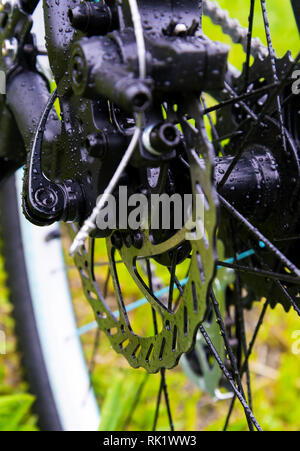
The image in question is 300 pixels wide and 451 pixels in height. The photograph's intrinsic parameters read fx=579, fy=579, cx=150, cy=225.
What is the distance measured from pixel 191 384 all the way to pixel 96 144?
3.77 feet

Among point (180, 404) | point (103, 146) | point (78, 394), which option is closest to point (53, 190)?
point (103, 146)

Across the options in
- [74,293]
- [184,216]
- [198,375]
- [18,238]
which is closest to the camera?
[184,216]

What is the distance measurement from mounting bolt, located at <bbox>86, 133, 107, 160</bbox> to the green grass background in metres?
0.76

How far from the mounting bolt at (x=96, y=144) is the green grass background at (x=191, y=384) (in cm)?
76

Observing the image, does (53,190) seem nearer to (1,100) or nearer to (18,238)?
(1,100)

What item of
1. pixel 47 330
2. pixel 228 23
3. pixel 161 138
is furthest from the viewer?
pixel 47 330

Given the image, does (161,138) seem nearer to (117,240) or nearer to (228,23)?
(117,240)

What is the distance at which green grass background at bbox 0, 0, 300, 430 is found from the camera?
1.31m

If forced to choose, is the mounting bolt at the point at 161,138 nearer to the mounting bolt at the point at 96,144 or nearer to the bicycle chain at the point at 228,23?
the mounting bolt at the point at 96,144

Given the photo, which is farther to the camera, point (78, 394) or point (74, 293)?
point (74, 293)

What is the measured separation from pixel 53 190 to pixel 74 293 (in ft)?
4.05

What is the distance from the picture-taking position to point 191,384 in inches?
63.0

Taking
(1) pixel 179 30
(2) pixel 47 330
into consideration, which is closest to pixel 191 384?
(2) pixel 47 330
